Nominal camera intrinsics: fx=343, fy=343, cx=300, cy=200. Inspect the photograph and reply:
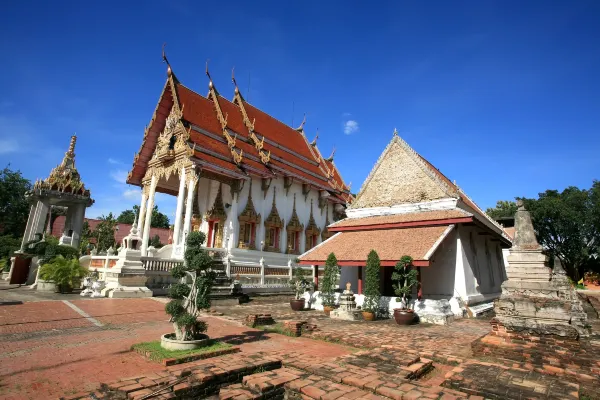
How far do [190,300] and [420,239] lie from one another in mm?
7481

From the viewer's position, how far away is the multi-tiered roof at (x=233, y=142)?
53.2ft

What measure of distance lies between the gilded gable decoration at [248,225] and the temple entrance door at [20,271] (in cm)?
961

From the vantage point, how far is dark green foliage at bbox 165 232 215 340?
5.08 m

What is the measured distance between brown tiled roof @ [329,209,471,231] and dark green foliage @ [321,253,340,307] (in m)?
2.73

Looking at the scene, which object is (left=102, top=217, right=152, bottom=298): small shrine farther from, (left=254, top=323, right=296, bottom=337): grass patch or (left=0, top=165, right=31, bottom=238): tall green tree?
(left=0, top=165, right=31, bottom=238): tall green tree

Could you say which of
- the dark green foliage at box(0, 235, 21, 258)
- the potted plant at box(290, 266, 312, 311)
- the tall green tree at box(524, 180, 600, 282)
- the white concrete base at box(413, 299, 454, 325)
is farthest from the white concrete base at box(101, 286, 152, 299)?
the tall green tree at box(524, 180, 600, 282)

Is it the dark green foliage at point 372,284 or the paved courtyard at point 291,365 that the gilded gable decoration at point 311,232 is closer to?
the dark green foliage at point 372,284

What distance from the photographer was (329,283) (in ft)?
36.2

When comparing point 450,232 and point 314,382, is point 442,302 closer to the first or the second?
point 450,232

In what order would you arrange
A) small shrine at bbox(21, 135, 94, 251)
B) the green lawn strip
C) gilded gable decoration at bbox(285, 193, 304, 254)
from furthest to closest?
small shrine at bbox(21, 135, 94, 251) → gilded gable decoration at bbox(285, 193, 304, 254) → the green lawn strip

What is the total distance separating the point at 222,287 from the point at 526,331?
10.6 metres

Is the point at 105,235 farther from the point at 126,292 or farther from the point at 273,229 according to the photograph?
the point at 126,292

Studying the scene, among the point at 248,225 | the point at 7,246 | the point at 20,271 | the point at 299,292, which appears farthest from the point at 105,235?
the point at 299,292

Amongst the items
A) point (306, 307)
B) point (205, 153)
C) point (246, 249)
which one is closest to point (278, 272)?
point (246, 249)
